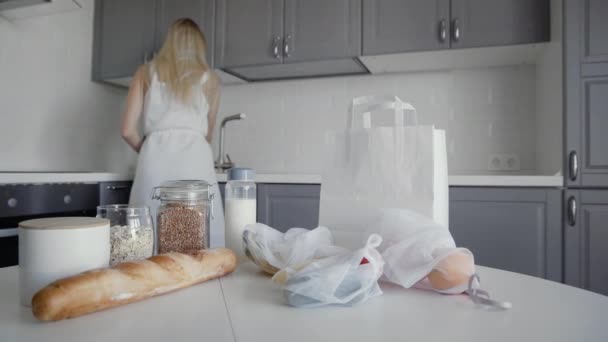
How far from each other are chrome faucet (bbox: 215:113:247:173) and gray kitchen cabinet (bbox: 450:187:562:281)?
1294 mm

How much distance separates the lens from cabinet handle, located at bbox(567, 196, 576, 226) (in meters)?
1.93

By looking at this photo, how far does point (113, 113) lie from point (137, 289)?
2.88 metres

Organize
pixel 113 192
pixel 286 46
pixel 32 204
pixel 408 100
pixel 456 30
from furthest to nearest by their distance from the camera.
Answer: pixel 408 100
pixel 286 46
pixel 113 192
pixel 456 30
pixel 32 204

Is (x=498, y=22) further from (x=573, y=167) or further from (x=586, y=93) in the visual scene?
(x=573, y=167)

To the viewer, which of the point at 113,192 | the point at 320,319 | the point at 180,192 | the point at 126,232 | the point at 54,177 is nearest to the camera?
the point at 320,319

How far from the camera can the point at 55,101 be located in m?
2.77

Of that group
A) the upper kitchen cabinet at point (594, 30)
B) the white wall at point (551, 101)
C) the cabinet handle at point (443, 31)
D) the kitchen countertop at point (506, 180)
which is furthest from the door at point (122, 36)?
the upper kitchen cabinet at point (594, 30)

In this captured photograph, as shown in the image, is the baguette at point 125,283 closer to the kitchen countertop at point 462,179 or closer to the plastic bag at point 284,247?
the plastic bag at point 284,247

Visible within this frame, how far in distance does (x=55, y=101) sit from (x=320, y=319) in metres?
2.72

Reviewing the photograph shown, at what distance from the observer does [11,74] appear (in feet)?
A: 8.23

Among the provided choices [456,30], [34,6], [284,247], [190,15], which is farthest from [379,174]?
[190,15]

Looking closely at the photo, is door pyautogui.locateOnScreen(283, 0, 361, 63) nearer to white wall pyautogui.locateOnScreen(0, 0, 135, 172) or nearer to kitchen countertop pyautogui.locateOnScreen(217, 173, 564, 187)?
kitchen countertop pyautogui.locateOnScreen(217, 173, 564, 187)

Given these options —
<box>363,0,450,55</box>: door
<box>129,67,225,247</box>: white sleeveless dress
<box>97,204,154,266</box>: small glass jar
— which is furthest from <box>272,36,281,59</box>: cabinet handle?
<box>97,204,154,266</box>: small glass jar

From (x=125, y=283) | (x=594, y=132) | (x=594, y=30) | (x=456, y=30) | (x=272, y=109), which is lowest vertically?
(x=125, y=283)
